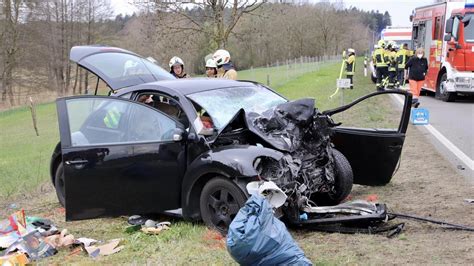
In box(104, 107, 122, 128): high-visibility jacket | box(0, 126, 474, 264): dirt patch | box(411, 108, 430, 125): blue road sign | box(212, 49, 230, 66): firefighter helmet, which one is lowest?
box(0, 126, 474, 264): dirt patch

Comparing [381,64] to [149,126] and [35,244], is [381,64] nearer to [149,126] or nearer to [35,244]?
[149,126]

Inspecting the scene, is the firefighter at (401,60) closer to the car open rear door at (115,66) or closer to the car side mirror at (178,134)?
the car open rear door at (115,66)


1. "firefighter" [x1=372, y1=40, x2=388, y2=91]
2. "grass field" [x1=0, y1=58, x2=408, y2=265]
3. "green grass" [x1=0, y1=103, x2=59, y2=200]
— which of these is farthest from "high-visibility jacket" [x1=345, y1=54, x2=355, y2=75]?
"grass field" [x1=0, y1=58, x2=408, y2=265]

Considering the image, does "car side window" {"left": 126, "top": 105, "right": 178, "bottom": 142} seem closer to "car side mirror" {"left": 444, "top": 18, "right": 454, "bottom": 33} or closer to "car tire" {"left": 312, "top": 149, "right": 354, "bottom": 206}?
"car tire" {"left": 312, "top": 149, "right": 354, "bottom": 206}

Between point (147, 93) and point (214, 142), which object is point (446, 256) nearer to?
point (214, 142)

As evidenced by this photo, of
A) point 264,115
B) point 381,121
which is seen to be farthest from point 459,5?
point 264,115

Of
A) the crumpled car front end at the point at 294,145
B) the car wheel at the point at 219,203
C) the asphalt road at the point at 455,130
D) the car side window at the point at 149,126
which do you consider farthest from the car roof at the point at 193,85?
the asphalt road at the point at 455,130

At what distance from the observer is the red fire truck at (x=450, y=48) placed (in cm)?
1562

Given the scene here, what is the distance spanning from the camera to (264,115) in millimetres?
5348

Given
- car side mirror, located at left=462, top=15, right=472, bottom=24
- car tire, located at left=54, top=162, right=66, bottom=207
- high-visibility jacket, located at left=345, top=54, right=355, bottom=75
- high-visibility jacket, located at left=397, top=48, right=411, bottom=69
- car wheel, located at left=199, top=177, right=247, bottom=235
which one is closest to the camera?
car wheel, located at left=199, top=177, right=247, bottom=235

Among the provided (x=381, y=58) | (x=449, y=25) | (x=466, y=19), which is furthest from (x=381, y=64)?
(x=466, y=19)

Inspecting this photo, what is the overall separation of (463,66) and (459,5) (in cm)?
236

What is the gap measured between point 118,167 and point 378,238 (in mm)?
2576

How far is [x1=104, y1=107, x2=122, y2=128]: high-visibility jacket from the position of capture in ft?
17.9
